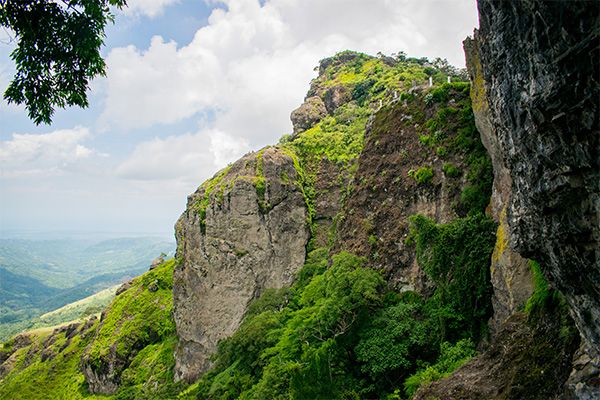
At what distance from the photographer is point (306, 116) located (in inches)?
2552

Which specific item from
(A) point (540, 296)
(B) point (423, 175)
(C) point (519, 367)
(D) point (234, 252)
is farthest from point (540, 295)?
(D) point (234, 252)

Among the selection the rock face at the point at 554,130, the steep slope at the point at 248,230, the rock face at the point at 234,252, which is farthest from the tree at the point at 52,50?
the rock face at the point at 234,252

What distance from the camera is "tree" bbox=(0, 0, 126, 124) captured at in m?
5.84

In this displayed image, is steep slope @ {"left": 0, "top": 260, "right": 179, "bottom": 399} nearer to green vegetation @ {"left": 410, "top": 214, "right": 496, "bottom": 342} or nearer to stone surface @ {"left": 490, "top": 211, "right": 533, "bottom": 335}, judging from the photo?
green vegetation @ {"left": 410, "top": 214, "right": 496, "bottom": 342}

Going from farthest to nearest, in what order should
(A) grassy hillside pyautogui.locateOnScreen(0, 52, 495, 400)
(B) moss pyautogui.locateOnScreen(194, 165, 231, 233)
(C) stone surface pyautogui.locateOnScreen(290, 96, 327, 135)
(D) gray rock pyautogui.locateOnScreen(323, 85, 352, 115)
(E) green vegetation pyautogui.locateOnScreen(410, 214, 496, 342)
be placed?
(D) gray rock pyautogui.locateOnScreen(323, 85, 352, 115) < (C) stone surface pyautogui.locateOnScreen(290, 96, 327, 135) < (B) moss pyautogui.locateOnScreen(194, 165, 231, 233) < (A) grassy hillside pyautogui.locateOnScreen(0, 52, 495, 400) < (E) green vegetation pyautogui.locateOnScreen(410, 214, 496, 342)

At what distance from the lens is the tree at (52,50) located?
19.1 feet

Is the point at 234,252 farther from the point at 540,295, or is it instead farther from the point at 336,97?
the point at 540,295

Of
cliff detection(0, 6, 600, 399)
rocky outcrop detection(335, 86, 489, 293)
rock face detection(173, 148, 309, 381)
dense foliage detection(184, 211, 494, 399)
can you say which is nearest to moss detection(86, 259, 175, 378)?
cliff detection(0, 6, 600, 399)

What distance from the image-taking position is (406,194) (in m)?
27.1

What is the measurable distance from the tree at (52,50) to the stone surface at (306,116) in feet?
189

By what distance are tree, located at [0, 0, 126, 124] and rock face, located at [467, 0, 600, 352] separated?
21.4 feet

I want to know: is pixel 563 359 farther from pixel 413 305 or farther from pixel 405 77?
pixel 405 77

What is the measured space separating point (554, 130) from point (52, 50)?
8.17 meters

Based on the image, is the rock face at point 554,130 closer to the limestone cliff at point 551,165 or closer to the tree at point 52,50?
the limestone cliff at point 551,165
